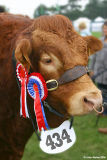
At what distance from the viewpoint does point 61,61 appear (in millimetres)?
1825

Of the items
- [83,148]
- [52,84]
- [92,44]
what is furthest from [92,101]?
[83,148]

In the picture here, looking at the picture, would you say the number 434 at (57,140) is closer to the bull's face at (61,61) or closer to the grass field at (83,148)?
the bull's face at (61,61)

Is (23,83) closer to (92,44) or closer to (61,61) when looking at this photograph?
(61,61)

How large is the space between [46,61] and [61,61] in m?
0.13

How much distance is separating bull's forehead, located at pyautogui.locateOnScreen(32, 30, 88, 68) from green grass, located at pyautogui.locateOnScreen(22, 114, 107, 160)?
231cm

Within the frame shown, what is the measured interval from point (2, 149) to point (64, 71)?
1.29 m

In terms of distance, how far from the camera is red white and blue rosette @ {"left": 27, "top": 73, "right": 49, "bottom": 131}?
6.41 feet

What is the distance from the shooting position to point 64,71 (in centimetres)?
185

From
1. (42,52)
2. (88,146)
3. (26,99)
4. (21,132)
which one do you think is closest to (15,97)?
(26,99)

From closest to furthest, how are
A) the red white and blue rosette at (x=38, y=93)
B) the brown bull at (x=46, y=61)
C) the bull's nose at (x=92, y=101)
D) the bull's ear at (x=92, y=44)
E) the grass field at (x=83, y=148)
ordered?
the bull's nose at (x=92, y=101) < the brown bull at (x=46, y=61) < the red white and blue rosette at (x=38, y=93) < the bull's ear at (x=92, y=44) < the grass field at (x=83, y=148)

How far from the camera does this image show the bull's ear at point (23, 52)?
5.95 feet

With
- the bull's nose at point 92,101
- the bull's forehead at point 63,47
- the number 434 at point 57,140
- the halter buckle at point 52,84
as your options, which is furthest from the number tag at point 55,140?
the bull's forehead at point 63,47

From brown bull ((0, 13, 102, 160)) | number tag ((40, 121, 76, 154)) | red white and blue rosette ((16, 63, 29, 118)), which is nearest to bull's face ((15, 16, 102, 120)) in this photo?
brown bull ((0, 13, 102, 160))

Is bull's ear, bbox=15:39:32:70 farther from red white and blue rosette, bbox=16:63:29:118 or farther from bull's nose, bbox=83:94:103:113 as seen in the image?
bull's nose, bbox=83:94:103:113
